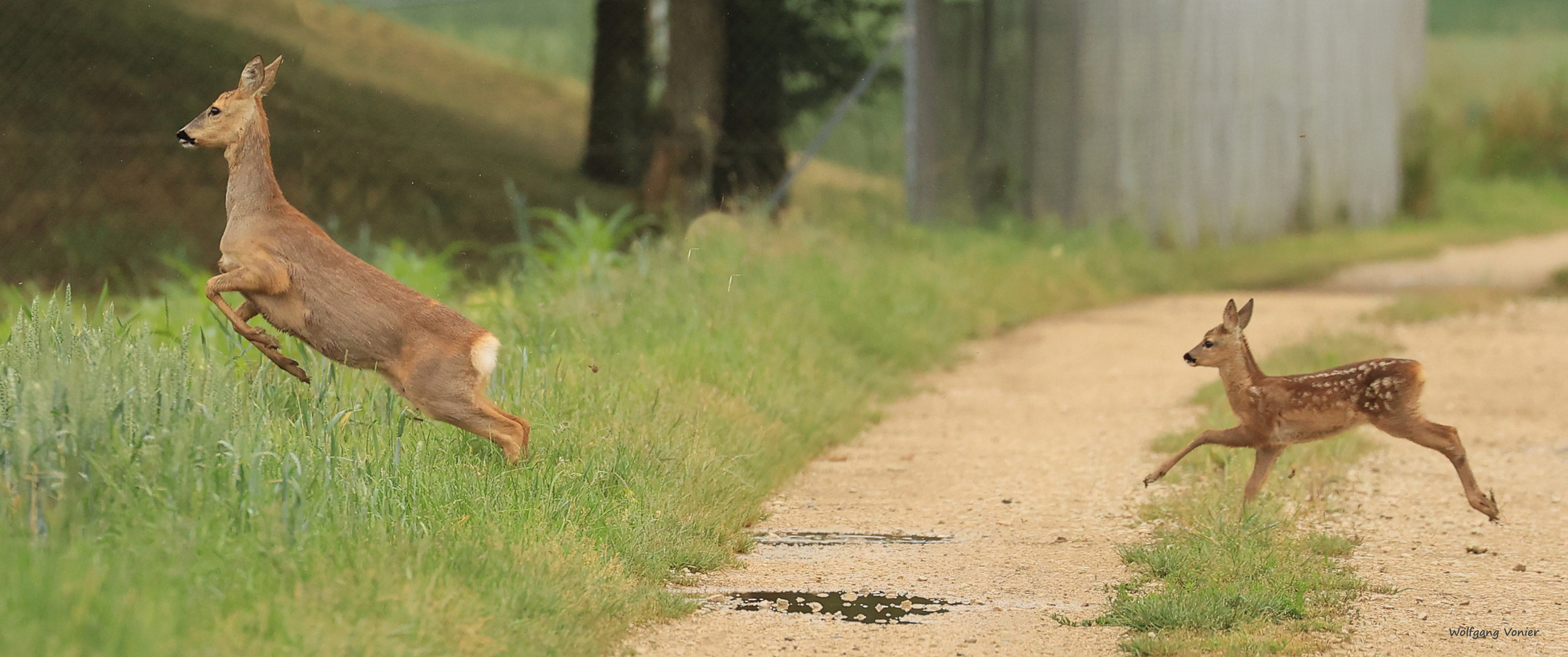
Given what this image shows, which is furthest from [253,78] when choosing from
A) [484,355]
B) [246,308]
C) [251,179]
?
[484,355]

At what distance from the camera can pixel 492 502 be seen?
5027mm

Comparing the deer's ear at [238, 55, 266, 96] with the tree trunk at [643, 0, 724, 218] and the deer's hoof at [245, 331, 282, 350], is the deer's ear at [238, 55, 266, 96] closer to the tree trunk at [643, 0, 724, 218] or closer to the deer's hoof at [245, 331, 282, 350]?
the deer's hoof at [245, 331, 282, 350]

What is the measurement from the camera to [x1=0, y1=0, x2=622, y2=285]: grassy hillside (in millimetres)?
9750

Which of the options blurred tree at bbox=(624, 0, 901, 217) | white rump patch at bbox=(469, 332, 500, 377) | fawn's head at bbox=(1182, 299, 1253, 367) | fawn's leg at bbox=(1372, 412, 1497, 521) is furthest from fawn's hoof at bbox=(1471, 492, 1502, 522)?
blurred tree at bbox=(624, 0, 901, 217)

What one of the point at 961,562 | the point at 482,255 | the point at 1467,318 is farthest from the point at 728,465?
the point at 1467,318

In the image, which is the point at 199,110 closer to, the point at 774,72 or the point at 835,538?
the point at 774,72

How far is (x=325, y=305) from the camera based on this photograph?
521cm

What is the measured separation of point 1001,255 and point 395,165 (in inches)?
203

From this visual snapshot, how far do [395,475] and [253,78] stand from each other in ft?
4.93

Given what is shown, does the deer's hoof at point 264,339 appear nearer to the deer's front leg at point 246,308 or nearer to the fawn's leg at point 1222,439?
the deer's front leg at point 246,308

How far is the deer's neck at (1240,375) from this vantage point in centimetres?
588

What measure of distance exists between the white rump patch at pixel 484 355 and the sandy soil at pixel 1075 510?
3.39 feet

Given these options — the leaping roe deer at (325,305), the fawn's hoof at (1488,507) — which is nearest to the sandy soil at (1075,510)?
the fawn's hoof at (1488,507)

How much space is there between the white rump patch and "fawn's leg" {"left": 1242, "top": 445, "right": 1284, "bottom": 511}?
270cm
